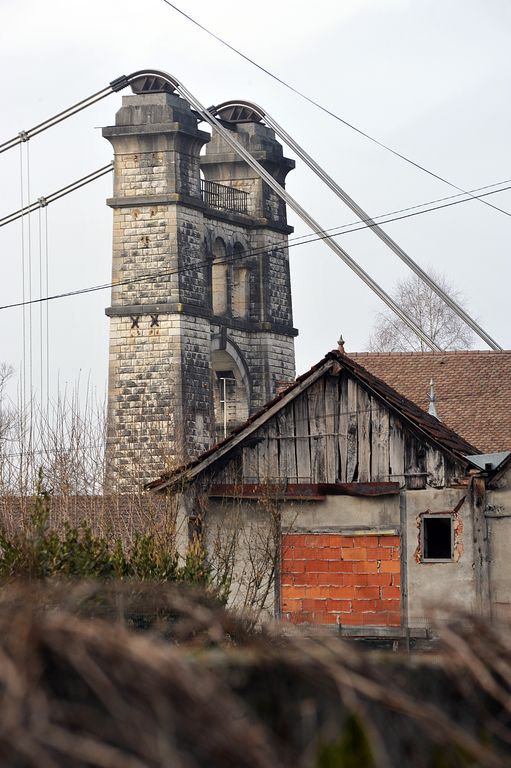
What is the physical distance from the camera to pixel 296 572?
19.5 m

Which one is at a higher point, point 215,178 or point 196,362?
point 215,178

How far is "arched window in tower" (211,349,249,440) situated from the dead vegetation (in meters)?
48.0

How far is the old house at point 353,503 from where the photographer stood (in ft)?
60.6

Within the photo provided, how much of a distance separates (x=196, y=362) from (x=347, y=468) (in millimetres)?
28365

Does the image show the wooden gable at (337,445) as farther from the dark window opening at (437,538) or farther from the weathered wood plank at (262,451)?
the dark window opening at (437,538)

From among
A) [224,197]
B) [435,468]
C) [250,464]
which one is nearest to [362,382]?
[435,468]

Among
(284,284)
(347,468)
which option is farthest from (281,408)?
(284,284)

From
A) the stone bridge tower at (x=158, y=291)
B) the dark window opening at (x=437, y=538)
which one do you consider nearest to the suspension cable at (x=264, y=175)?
the stone bridge tower at (x=158, y=291)

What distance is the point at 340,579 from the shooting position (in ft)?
63.3

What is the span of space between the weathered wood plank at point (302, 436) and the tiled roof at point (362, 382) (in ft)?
0.51

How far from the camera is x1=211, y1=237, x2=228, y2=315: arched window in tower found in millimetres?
52531

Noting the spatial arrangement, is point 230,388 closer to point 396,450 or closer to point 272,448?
Answer: point 272,448

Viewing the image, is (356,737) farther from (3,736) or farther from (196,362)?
(196,362)

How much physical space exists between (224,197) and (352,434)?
3497cm
